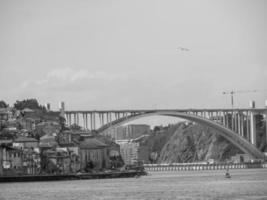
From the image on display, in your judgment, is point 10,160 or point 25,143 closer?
point 10,160

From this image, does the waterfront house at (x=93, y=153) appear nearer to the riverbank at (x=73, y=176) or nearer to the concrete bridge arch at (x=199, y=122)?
the concrete bridge arch at (x=199, y=122)

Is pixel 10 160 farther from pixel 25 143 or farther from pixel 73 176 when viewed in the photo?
pixel 25 143

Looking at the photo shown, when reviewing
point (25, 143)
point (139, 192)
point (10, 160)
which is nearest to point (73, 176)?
point (10, 160)

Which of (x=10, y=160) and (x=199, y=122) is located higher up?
(x=199, y=122)

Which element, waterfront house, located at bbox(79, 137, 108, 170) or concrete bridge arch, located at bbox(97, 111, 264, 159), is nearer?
concrete bridge arch, located at bbox(97, 111, 264, 159)

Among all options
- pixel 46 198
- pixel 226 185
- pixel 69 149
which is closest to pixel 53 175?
pixel 69 149

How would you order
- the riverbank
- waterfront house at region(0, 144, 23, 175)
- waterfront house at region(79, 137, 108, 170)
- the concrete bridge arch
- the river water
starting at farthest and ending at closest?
1. waterfront house at region(79, 137, 108, 170)
2. the concrete bridge arch
3. waterfront house at region(0, 144, 23, 175)
4. the riverbank
5. the river water

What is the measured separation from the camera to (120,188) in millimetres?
126312

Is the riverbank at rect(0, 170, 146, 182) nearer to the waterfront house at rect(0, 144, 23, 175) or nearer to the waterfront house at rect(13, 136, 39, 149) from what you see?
the waterfront house at rect(0, 144, 23, 175)

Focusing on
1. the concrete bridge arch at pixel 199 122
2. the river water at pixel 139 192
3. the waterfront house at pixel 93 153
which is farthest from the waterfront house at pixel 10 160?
the river water at pixel 139 192

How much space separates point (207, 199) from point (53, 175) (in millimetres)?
65818

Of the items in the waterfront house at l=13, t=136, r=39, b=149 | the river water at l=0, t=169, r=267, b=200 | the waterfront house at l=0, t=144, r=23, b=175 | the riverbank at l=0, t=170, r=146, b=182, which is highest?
the waterfront house at l=13, t=136, r=39, b=149

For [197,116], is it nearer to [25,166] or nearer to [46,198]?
[25,166]

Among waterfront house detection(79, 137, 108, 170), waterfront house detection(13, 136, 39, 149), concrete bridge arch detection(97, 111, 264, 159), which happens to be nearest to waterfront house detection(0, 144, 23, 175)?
waterfront house detection(13, 136, 39, 149)
